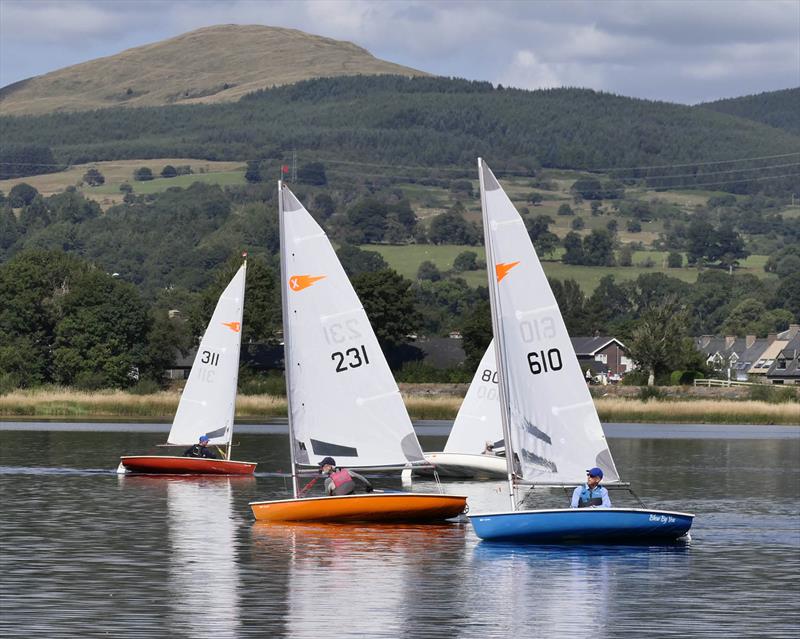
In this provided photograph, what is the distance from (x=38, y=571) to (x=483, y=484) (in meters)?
25.0

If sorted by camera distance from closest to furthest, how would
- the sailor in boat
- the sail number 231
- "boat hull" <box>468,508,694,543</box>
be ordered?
"boat hull" <box>468,508,694,543</box>
the sail number 231
the sailor in boat

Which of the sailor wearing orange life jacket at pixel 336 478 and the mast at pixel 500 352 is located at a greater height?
the mast at pixel 500 352

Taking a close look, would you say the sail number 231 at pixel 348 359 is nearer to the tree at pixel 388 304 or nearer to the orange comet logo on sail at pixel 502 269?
the orange comet logo on sail at pixel 502 269

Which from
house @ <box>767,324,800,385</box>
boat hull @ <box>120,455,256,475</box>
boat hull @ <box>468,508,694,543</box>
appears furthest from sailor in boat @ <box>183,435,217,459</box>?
house @ <box>767,324,800,385</box>

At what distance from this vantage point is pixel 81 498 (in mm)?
46406

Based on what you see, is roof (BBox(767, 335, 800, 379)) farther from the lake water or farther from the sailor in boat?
the sailor in boat

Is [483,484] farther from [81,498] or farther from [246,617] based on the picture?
[246,617]

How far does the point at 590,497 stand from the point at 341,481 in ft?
20.3

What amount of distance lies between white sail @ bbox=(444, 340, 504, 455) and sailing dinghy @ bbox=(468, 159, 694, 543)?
18.9 meters

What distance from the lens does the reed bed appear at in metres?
101

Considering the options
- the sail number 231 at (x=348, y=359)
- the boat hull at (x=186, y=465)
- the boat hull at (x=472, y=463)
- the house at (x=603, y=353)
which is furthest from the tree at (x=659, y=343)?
the sail number 231 at (x=348, y=359)

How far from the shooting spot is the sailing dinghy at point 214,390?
55625mm

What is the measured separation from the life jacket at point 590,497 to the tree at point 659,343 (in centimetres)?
10208

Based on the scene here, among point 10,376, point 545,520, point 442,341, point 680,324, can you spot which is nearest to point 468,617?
point 545,520
